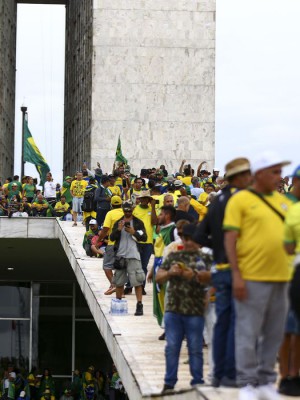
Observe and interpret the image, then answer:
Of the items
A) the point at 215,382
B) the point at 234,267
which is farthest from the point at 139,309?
the point at 234,267

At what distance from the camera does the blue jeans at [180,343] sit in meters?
9.00

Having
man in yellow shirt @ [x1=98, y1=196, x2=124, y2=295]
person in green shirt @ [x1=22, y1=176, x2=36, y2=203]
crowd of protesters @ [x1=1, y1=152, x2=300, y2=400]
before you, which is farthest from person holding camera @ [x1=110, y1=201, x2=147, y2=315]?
person in green shirt @ [x1=22, y1=176, x2=36, y2=203]

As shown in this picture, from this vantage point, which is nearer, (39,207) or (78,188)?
(78,188)

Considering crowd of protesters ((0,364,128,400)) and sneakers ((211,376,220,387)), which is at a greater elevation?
sneakers ((211,376,220,387))

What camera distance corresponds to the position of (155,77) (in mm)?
50250

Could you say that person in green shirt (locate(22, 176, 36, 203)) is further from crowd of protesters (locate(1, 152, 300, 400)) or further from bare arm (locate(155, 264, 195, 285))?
bare arm (locate(155, 264, 195, 285))

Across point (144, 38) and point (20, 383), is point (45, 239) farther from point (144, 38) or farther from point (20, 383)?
point (144, 38)

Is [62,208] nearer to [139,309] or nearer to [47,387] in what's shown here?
[47,387]

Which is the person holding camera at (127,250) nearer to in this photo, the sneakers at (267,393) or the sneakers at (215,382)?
the sneakers at (215,382)

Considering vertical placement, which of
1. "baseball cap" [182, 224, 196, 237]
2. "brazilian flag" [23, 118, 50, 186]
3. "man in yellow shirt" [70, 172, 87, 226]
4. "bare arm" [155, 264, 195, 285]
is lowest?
"bare arm" [155, 264, 195, 285]

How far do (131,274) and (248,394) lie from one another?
24.9 feet

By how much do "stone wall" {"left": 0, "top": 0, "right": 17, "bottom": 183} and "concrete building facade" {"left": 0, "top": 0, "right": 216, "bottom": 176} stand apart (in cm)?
1799

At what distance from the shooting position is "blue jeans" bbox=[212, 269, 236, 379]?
7.93m

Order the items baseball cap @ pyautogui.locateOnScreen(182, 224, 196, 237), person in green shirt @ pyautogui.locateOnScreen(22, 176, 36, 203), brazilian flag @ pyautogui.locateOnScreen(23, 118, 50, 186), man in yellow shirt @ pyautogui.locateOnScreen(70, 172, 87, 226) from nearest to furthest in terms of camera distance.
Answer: baseball cap @ pyautogui.locateOnScreen(182, 224, 196, 237)
man in yellow shirt @ pyautogui.locateOnScreen(70, 172, 87, 226)
person in green shirt @ pyautogui.locateOnScreen(22, 176, 36, 203)
brazilian flag @ pyautogui.locateOnScreen(23, 118, 50, 186)
